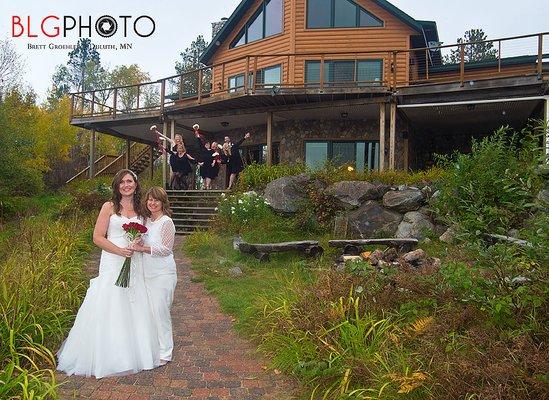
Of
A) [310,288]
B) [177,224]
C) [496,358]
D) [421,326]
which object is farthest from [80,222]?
[496,358]

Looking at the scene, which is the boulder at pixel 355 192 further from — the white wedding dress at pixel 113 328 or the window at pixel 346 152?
the white wedding dress at pixel 113 328

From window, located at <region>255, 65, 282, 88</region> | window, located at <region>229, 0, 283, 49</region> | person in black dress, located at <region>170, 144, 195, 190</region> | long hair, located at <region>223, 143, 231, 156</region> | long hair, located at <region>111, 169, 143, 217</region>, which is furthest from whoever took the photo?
window, located at <region>229, 0, 283, 49</region>

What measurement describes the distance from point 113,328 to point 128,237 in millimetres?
814

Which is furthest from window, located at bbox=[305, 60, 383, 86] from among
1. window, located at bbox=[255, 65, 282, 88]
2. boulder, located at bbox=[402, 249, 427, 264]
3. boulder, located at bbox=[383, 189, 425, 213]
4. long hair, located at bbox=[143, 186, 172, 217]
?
long hair, located at bbox=[143, 186, 172, 217]

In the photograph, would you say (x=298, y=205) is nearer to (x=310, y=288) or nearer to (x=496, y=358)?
(x=310, y=288)

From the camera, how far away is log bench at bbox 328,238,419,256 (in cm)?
786

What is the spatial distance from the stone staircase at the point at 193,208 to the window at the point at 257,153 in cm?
470

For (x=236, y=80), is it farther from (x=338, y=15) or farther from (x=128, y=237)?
(x=128, y=237)

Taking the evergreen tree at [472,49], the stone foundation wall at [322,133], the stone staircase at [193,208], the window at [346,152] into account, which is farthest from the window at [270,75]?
the evergreen tree at [472,49]

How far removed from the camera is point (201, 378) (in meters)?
3.77

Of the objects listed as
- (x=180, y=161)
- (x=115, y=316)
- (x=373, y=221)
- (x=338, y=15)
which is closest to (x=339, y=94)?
(x=338, y=15)

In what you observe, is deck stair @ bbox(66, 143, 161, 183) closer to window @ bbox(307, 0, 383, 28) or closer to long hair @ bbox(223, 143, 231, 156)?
long hair @ bbox(223, 143, 231, 156)

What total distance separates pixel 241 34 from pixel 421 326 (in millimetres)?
17578

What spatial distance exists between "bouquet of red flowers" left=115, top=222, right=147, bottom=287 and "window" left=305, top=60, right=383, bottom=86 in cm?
1320
